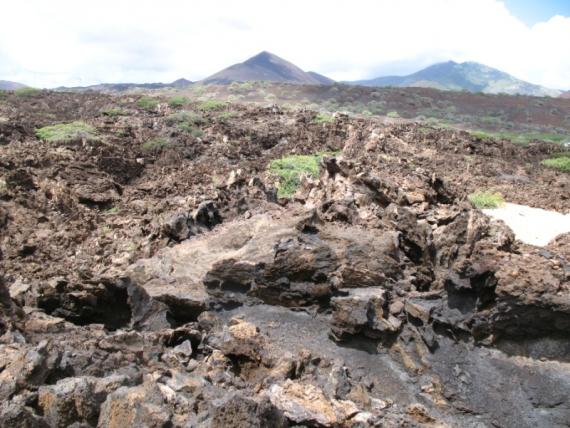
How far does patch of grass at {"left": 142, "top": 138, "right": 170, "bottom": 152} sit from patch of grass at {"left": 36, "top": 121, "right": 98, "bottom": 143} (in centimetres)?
152

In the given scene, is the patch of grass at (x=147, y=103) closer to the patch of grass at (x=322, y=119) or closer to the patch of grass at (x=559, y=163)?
the patch of grass at (x=322, y=119)

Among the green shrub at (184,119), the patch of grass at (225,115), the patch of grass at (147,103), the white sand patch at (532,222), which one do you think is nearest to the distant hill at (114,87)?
the patch of grass at (147,103)

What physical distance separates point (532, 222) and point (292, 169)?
606 centimetres

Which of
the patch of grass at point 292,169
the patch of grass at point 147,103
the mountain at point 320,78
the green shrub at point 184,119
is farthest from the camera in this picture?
the mountain at point 320,78

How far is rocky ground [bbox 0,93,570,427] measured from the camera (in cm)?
374

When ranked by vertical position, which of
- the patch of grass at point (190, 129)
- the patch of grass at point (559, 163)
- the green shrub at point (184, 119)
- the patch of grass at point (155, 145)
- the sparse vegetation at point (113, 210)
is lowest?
the sparse vegetation at point (113, 210)

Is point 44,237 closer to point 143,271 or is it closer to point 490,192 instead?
point 143,271

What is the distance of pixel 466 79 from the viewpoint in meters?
139

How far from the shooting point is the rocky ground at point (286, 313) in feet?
12.3

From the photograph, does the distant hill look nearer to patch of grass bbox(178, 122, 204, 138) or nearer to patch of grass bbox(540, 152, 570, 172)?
patch of grass bbox(178, 122, 204, 138)

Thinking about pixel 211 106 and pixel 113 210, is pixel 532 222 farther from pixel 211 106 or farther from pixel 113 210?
pixel 211 106

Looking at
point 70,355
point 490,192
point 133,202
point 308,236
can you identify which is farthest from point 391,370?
point 490,192

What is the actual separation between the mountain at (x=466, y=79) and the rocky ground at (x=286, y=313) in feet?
401

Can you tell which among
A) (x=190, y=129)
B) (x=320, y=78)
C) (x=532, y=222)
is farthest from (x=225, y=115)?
(x=320, y=78)
